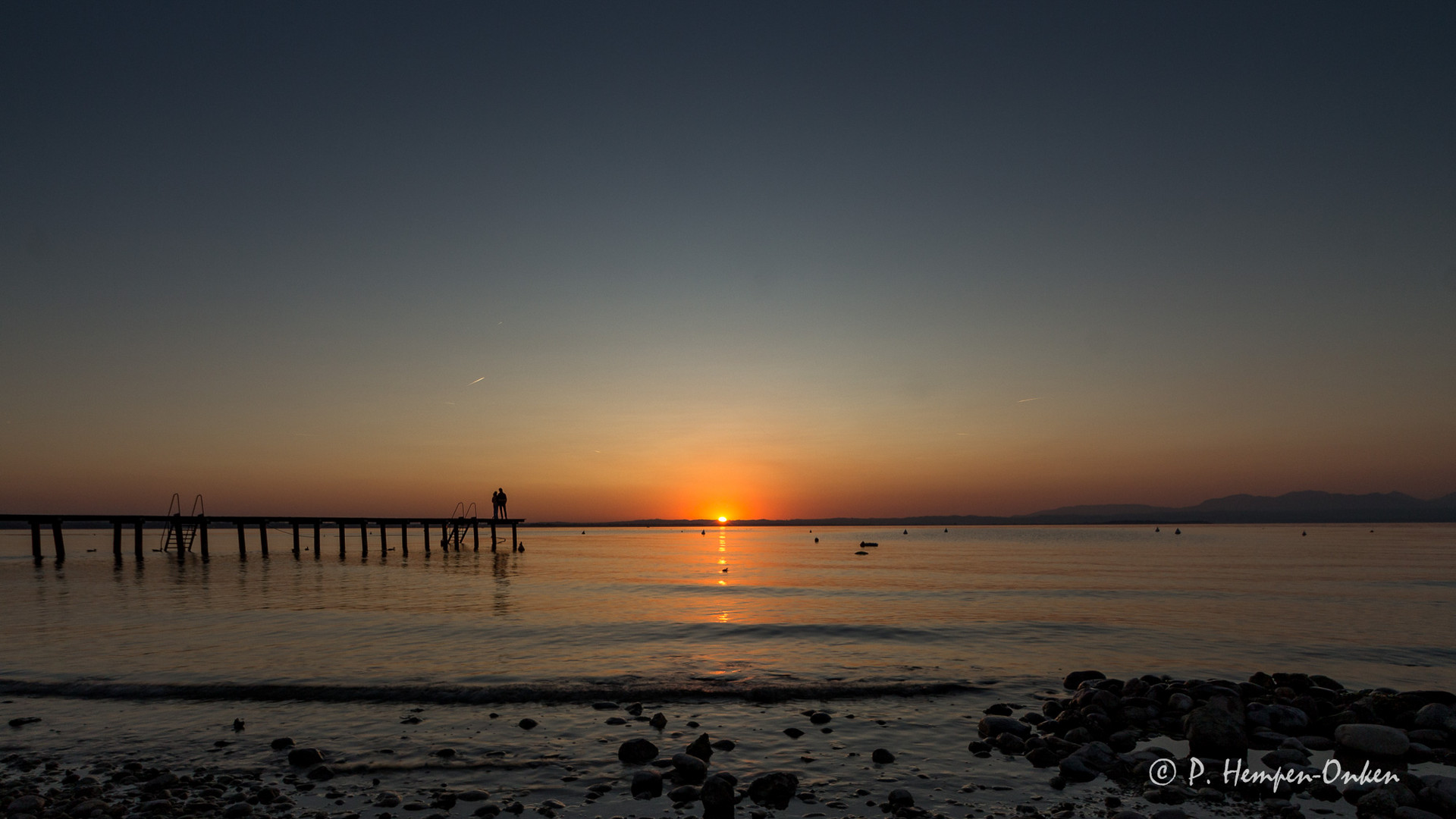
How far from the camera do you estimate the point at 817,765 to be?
35.4 ft

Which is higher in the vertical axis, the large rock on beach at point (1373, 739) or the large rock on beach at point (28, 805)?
the large rock on beach at point (28, 805)

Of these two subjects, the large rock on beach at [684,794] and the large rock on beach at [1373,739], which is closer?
the large rock on beach at [684,794]

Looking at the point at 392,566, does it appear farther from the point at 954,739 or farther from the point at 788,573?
the point at 954,739

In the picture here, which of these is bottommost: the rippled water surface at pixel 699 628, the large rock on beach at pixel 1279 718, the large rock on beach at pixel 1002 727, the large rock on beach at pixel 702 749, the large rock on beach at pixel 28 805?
the rippled water surface at pixel 699 628

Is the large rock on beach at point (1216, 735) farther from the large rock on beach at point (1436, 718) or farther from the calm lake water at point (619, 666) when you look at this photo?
the large rock on beach at point (1436, 718)

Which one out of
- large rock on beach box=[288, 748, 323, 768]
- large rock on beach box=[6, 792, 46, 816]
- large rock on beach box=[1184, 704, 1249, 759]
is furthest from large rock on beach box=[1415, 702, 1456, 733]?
large rock on beach box=[6, 792, 46, 816]

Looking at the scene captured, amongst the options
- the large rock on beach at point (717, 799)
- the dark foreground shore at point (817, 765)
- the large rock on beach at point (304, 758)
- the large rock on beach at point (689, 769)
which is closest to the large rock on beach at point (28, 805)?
the dark foreground shore at point (817, 765)

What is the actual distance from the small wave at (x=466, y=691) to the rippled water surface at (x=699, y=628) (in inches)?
4.5

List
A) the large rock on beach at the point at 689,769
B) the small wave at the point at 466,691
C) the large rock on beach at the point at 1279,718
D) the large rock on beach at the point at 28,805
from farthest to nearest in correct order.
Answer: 1. the small wave at the point at 466,691
2. the large rock on beach at the point at 1279,718
3. the large rock on beach at the point at 689,769
4. the large rock on beach at the point at 28,805

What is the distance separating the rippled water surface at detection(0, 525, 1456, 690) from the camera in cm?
1783

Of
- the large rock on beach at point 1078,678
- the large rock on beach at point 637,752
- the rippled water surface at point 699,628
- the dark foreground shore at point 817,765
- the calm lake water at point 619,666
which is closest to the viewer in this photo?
the dark foreground shore at point 817,765

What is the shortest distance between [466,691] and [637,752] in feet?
20.7

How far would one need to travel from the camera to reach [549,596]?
123ft

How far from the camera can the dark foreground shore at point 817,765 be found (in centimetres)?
910
